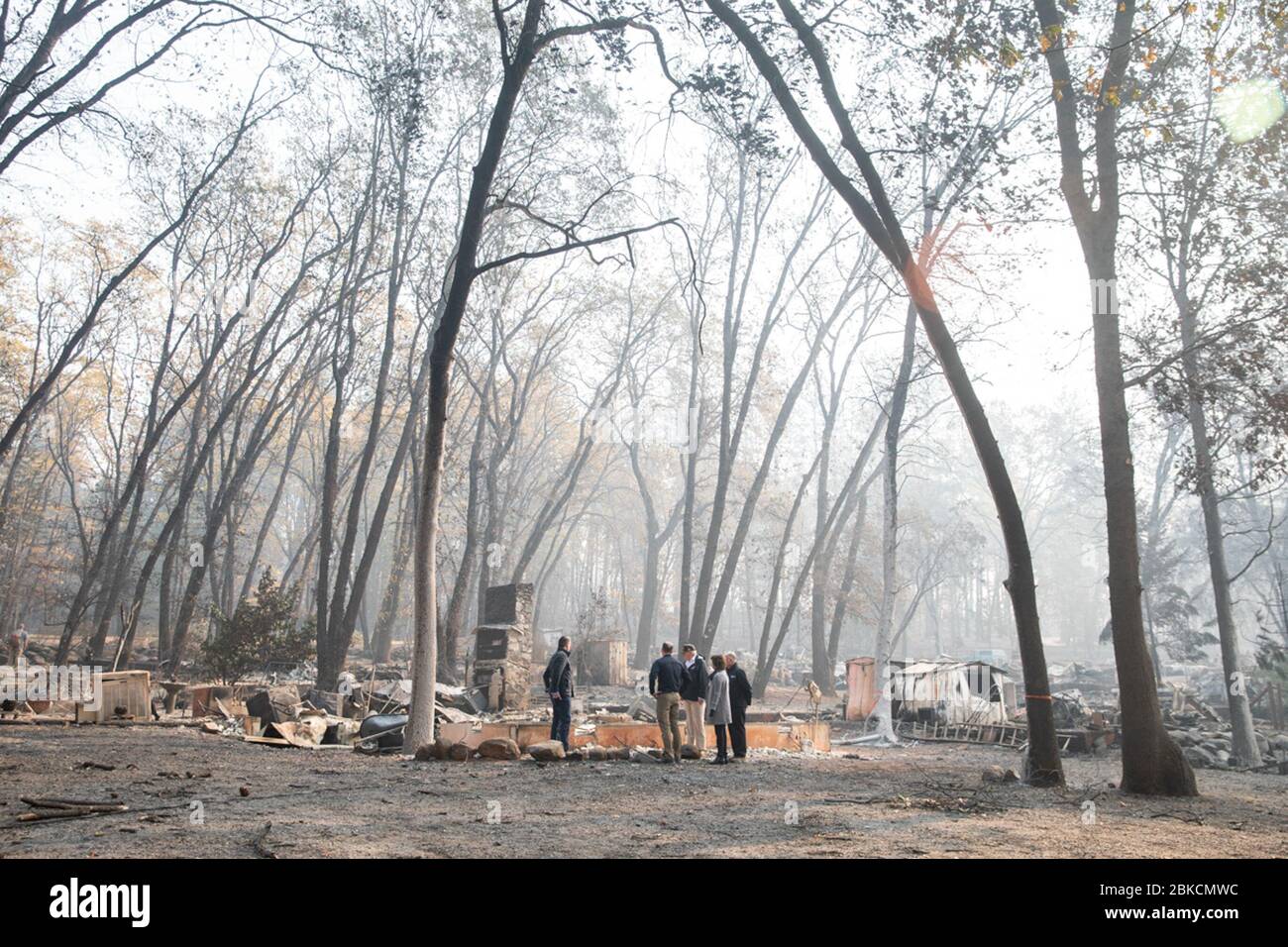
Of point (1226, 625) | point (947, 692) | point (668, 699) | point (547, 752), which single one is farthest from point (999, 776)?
point (947, 692)

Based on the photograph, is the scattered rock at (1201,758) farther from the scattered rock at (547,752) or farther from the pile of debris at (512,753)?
the scattered rock at (547,752)

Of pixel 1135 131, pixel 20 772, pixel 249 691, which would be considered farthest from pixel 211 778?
pixel 1135 131

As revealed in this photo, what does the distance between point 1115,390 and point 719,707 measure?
21.0 ft

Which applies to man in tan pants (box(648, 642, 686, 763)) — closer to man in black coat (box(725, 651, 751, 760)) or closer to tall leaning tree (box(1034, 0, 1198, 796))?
man in black coat (box(725, 651, 751, 760))

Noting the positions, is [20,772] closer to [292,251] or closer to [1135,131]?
[1135,131]

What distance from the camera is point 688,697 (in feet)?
43.9

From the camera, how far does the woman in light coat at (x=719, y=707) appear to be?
42.1ft

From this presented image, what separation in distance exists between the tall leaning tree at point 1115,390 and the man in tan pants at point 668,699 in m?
5.27

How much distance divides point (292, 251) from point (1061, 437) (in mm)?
42280

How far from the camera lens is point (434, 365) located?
1248 centimetres

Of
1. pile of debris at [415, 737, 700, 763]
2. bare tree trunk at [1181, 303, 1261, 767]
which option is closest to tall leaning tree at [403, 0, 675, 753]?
pile of debris at [415, 737, 700, 763]

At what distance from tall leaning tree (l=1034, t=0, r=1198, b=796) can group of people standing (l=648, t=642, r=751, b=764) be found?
188 inches

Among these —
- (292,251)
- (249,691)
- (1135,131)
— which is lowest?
(249,691)

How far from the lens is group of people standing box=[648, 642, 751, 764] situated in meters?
12.6
